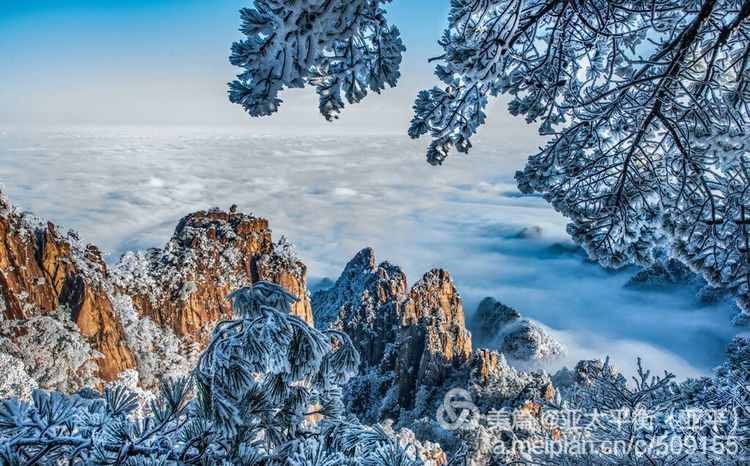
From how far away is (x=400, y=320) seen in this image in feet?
159

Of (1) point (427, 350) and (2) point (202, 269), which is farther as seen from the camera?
(1) point (427, 350)

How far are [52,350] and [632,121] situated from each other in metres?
22.5

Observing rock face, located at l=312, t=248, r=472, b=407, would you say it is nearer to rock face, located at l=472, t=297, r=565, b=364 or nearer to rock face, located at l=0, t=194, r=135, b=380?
rock face, located at l=472, t=297, r=565, b=364

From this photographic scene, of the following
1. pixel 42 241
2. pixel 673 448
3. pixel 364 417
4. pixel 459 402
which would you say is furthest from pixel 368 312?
pixel 673 448

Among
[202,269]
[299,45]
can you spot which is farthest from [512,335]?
[299,45]

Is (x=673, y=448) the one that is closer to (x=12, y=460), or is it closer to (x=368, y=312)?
(x=12, y=460)

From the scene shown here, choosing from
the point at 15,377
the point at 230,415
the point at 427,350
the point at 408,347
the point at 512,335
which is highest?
the point at 230,415

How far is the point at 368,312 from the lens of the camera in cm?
5350

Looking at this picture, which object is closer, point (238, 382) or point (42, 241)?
point (238, 382)

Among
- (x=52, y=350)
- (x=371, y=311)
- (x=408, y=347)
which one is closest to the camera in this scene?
(x=52, y=350)

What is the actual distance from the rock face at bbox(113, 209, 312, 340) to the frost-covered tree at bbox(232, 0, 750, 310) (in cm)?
2316

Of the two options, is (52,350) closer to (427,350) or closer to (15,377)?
(15,377)

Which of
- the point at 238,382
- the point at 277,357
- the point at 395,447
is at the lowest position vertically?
the point at 395,447

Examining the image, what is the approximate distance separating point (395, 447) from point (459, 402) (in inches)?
1224
